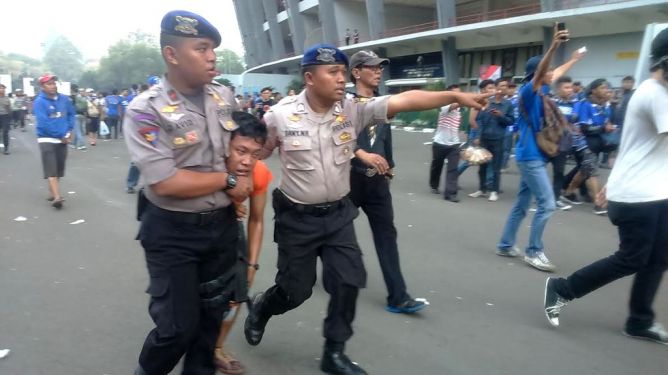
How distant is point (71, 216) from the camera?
283 inches

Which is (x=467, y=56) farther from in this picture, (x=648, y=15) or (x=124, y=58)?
(x=124, y=58)

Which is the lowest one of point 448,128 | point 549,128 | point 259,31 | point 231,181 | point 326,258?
point 448,128

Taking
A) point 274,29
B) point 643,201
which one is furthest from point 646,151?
point 274,29

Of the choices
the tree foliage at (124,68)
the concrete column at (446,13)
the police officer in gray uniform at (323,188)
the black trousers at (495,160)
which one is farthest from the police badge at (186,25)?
the tree foliage at (124,68)

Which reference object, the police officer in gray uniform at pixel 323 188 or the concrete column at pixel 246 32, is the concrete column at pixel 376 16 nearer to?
the concrete column at pixel 246 32

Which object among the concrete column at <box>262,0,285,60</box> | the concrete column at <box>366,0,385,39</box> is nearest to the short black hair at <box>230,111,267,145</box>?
the concrete column at <box>366,0,385,39</box>

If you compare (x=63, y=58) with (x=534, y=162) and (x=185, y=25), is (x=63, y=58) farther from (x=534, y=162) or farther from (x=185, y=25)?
(x=185, y=25)

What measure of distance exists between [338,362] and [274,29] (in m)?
45.5

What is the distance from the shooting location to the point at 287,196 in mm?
3143

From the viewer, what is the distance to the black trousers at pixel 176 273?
7.99 ft

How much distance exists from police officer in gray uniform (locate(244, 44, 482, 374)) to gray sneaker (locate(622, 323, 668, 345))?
78.7 inches

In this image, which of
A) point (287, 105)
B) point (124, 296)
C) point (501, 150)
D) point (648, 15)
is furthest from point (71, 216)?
point (648, 15)

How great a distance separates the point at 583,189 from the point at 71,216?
Result: 7.57 metres

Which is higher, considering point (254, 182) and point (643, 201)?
point (254, 182)
